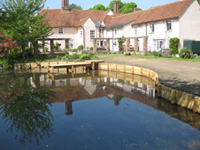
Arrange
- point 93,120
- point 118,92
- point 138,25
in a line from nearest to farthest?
point 93,120 < point 118,92 < point 138,25

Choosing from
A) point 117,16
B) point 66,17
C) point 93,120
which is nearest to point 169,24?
point 117,16

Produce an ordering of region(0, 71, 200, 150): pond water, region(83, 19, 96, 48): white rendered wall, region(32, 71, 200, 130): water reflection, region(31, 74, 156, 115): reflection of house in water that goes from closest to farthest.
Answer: region(0, 71, 200, 150): pond water, region(32, 71, 200, 130): water reflection, region(31, 74, 156, 115): reflection of house in water, region(83, 19, 96, 48): white rendered wall

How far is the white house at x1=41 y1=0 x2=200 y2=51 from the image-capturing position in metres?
29.3

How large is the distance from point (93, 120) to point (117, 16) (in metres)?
40.2

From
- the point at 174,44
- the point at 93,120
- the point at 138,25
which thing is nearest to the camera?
the point at 93,120


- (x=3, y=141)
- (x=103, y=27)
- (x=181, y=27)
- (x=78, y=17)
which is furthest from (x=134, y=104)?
(x=78, y=17)

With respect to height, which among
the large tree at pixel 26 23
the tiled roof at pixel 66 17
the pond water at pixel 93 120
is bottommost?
the pond water at pixel 93 120

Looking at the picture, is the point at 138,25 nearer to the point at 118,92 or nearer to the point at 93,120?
the point at 118,92

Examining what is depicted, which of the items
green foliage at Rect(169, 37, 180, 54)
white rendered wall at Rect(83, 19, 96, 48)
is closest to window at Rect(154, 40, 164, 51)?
green foliage at Rect(169, 37, 180, 54)

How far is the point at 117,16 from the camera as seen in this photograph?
1821 inches

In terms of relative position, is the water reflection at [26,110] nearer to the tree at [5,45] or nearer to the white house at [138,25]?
the tree at [5,45]

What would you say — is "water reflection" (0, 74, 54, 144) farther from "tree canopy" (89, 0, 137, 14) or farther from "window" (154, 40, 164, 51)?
"tree canopy" (89, 0, 137, 14)

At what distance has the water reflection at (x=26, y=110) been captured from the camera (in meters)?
7.85

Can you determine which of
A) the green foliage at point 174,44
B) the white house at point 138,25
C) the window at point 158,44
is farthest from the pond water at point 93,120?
the window at point 158,44
